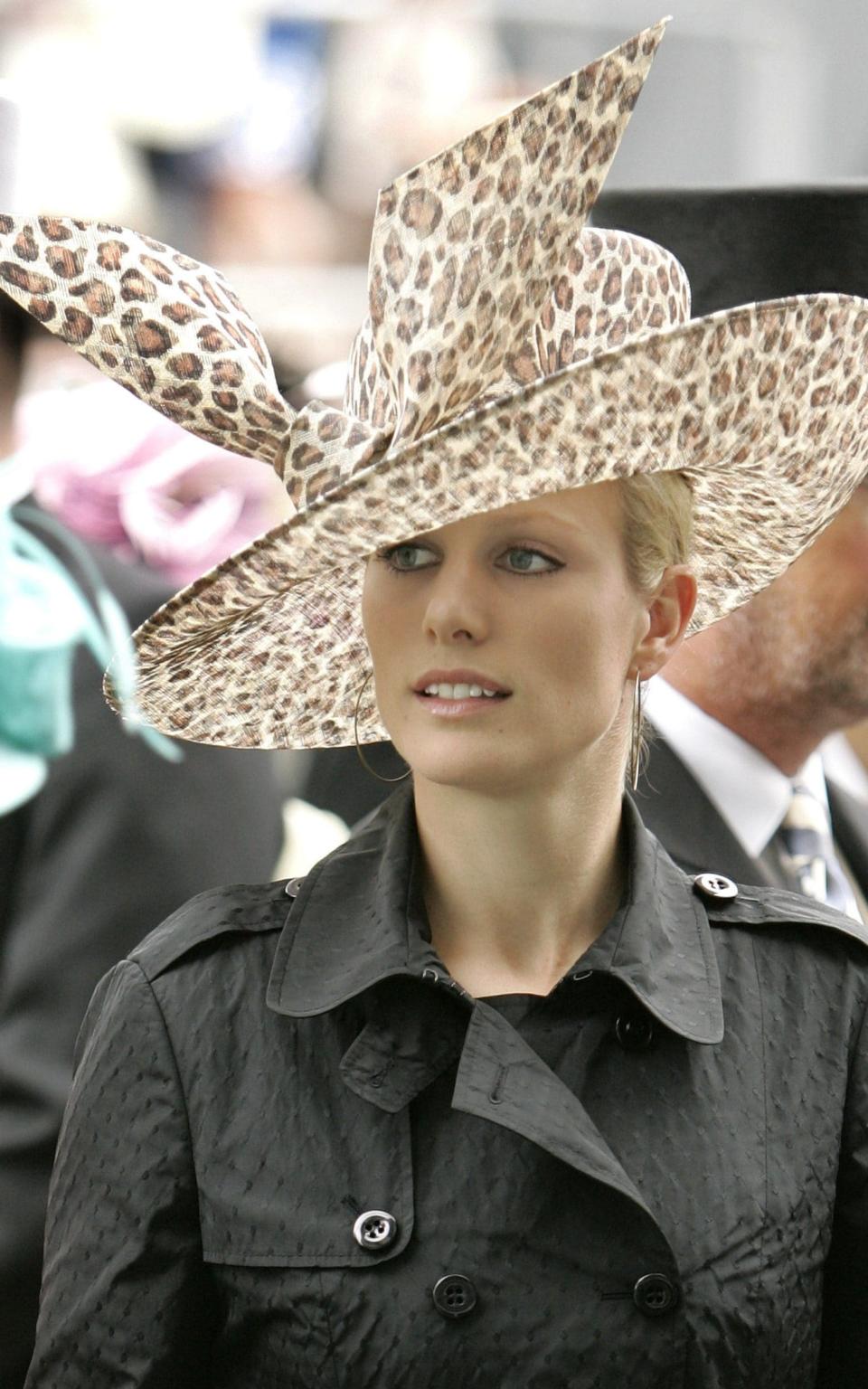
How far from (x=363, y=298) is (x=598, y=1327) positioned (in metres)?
3.99

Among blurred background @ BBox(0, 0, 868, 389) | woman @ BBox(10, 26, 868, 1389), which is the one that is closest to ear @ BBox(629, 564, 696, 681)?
woman @ BBox(10, 26, 868, 1389)

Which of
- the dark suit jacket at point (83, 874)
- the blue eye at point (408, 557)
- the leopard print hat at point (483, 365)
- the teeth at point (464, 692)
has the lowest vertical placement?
the dark suit jacket at point (83, 874)

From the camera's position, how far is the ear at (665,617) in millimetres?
1784

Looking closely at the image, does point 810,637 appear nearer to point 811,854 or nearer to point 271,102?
point 811,854

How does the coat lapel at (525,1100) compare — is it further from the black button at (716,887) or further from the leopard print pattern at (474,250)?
the leopard print pattern at (474,250)

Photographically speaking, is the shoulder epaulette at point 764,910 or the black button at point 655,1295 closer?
the black button at point 655,1295

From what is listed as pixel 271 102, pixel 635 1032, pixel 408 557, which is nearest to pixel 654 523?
pixel 408 557

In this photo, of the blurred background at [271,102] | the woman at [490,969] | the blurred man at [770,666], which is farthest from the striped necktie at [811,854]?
the blurred background at [271,102]

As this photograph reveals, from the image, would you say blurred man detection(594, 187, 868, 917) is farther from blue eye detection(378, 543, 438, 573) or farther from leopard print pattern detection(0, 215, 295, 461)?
leopard print pattern detection(0, 215, 295, 461)

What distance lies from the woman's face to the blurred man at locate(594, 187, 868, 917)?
73cm

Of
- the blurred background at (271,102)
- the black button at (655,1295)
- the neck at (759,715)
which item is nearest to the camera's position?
the black button at (655,1295)

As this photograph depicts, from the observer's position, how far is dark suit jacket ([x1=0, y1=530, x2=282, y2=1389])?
97.7 inches

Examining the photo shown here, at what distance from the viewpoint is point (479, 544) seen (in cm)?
164

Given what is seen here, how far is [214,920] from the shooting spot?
1781mm
